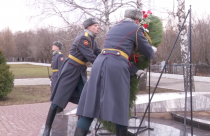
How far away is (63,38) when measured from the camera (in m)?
13.8

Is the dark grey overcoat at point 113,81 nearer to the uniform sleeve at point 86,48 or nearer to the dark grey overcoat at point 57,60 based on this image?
the uniform sleeve at point 86,48

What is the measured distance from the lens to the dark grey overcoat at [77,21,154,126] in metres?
2.71

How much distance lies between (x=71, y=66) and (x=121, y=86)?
1380 mm

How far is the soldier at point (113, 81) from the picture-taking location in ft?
8.89

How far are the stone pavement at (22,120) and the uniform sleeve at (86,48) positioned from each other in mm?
2309

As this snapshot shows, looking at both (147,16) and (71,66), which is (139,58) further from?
(71,66)

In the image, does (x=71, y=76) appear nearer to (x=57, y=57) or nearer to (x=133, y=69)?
(x=133, y=69)

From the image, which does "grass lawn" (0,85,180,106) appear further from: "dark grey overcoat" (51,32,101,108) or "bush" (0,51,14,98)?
"dark grey overcoat" (51,32,101,108)

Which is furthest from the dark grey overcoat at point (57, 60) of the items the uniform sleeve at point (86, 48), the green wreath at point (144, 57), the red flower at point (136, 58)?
the red flower at point (136, 58)

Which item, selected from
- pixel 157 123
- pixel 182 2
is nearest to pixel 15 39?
pixel 182 2

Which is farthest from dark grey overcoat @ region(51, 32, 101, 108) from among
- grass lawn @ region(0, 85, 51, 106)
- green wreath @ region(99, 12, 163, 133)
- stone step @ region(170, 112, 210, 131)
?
grass lawn @ region(0, 85, 51, 106)

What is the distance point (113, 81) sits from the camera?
2709 mm

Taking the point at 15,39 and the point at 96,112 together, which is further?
the point at 15,39

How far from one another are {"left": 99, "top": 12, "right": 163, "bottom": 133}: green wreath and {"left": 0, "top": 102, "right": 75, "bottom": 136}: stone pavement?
237cm
